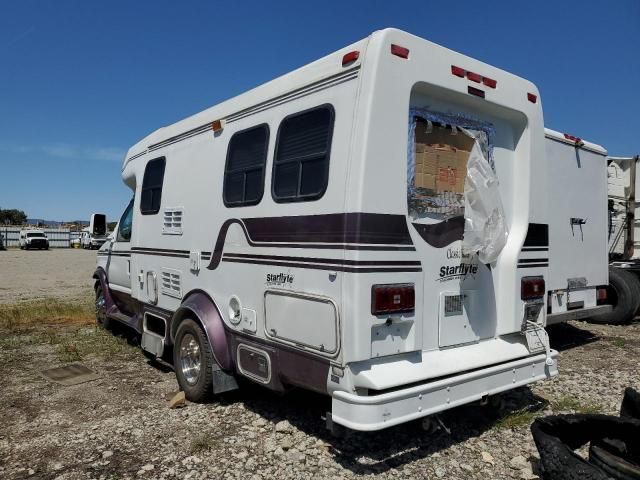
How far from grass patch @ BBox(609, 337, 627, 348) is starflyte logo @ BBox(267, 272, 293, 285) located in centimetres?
579

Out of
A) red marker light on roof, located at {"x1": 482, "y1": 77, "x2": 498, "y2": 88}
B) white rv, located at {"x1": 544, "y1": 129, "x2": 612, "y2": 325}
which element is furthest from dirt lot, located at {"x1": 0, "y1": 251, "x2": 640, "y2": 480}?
red marker light on roof, located at {"x1": 482, "y1": 77, "x2": 498, "y2": 88}

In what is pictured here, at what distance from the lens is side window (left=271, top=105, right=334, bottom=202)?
360cm

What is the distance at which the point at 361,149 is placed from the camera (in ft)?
10.9

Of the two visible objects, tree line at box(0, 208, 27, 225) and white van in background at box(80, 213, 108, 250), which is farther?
tree line at box(0, 208, 27, 225)

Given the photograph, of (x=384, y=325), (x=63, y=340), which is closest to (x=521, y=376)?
(x=384, y=325)

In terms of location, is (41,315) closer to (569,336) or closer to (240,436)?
(240,436)

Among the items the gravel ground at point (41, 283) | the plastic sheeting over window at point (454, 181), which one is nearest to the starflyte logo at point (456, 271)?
the plastic sheeting over window at point (454, 181)

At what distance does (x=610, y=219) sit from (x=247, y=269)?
8052 millimetres

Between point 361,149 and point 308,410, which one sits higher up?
point 361,149

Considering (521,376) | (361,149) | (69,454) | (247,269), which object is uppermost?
(361,149)

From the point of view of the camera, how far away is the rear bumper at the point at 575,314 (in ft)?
21.2

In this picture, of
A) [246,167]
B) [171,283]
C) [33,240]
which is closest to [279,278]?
[246,167]

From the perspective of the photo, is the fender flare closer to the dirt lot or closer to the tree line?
the dirt lot

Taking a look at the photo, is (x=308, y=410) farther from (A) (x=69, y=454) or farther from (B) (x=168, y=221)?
(B) (x=168, y=221)
